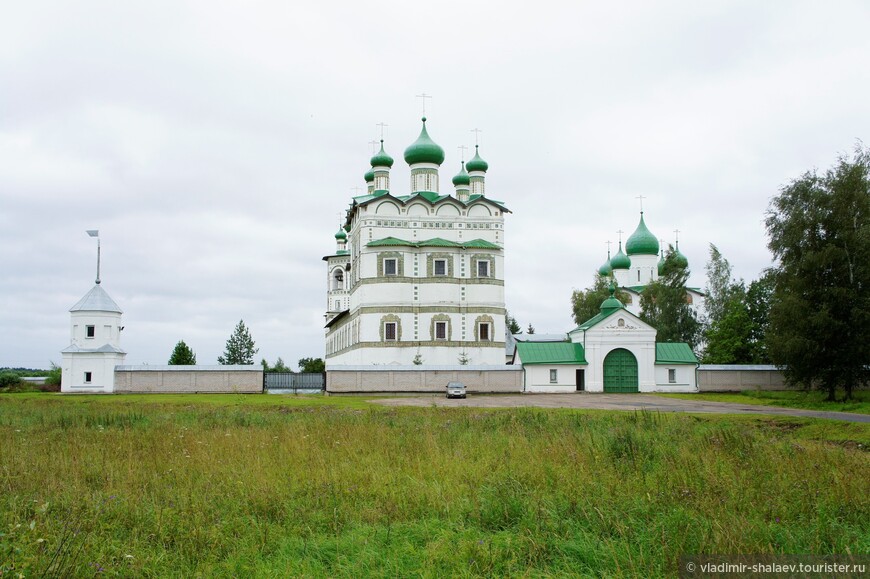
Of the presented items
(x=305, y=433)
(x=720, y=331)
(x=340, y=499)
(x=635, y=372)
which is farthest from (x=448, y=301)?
(x=340, y=499)

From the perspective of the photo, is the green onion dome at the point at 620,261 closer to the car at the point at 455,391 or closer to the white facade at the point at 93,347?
the car at the point at 455,391

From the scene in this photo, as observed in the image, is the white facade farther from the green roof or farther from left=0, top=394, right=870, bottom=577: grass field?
left=0, top=394, right=870, bottom=577: grass field

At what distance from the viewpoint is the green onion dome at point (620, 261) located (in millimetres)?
68500

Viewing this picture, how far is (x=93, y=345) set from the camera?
4097cm

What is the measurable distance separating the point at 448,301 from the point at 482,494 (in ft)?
127

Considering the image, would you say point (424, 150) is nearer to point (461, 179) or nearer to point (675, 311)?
point (461, 179)

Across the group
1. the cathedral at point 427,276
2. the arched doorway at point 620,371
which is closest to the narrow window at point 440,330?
the cathedral at point 427,276

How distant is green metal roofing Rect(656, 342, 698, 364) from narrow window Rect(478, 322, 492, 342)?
10333mm

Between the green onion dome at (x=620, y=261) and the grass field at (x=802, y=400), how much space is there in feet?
95.8

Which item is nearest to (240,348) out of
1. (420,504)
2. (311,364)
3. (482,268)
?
(311,364)

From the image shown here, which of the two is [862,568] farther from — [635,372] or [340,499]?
[635,372]

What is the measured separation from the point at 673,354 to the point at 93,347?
1253 inches

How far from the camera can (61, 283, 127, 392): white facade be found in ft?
132

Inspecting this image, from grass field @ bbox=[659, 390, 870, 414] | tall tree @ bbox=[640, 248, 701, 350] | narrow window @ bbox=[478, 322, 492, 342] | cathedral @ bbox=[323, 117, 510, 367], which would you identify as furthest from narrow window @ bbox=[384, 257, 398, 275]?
tall tree @ bbox=[640, 248, 701, 350]
